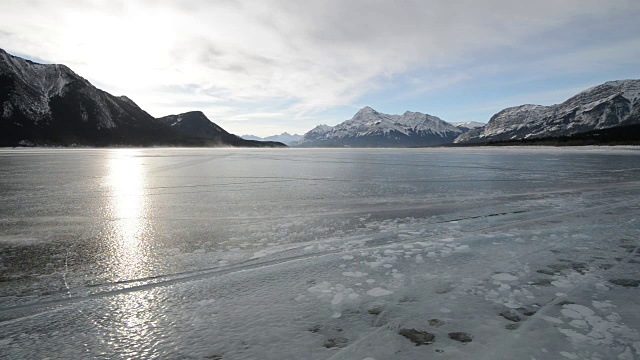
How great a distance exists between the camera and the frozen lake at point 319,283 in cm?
331

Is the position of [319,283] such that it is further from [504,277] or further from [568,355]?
[568,355]

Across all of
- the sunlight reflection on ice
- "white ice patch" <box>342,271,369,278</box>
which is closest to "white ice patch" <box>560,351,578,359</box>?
"white ice patch" <box>342,271,369,278</box>

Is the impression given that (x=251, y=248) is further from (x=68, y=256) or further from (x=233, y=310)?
(x=68, y=256)

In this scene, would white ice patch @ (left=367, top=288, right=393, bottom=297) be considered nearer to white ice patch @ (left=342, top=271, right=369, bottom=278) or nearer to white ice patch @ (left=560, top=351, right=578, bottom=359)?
white ice patch @ (left=342, top=271, right=369, bottom=278)

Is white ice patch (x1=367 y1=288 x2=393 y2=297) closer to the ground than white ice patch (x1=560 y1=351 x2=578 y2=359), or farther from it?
closer to the ground

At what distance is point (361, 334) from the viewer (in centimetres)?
347

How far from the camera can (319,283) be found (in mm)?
4797

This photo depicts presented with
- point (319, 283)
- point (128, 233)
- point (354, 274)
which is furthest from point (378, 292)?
point (128, 233)

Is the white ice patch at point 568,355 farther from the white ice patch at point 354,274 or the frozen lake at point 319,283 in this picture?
the white ice patch at point 354,274

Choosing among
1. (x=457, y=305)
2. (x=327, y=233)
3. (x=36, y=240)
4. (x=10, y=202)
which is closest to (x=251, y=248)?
(x=327, y=233)

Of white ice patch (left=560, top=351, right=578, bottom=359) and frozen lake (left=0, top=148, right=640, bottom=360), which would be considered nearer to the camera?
white ice patch (left=560, top=351, right=578, bottom=359)

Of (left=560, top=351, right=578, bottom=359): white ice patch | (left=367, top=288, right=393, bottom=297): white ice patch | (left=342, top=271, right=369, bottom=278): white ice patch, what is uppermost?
(left=560, top=351, right=578, bottom=359): white ice patch

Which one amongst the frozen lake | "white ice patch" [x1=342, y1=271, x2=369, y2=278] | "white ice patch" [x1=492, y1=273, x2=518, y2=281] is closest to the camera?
the frozen lake

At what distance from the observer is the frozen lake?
331 cm
